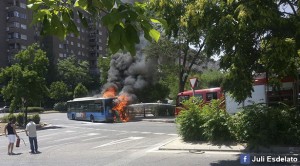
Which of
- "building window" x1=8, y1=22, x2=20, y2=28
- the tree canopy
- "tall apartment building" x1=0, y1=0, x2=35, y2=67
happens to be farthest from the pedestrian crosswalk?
"building window" x1=8, y1=22, x2=20, y2=28

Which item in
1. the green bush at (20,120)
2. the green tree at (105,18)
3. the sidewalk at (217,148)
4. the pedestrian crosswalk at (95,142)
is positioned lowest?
the pedestrian crosswalk at (95,142)

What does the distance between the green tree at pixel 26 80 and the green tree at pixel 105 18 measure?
102 feet

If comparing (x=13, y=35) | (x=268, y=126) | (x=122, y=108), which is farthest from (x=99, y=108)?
(x=13, y=35)

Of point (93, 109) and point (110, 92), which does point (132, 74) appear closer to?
point (110, 92)

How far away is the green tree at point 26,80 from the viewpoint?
32750 millimetres

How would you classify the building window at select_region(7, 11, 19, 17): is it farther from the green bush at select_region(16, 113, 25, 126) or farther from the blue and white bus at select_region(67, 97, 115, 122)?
the green bush at select_region(16, 113, 25, 126)

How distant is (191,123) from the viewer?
15711 millimetres

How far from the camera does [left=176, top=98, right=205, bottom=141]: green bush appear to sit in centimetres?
1554

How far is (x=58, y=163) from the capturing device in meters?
12.4

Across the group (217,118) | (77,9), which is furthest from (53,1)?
(217,118)

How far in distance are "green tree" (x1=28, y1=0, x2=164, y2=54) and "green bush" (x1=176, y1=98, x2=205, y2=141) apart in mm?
12490

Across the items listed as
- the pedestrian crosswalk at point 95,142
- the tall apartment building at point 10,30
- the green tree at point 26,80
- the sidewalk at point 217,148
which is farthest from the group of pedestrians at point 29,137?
the tall apartment building at point 10,30

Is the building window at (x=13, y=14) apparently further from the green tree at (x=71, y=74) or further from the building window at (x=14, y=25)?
the green tree at (x=71, y=74)

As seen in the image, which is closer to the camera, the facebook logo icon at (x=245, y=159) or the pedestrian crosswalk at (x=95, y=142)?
the facebook logo icon at (x=245, y=159)
